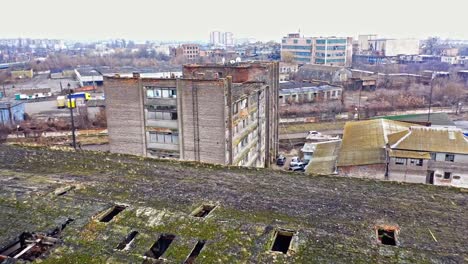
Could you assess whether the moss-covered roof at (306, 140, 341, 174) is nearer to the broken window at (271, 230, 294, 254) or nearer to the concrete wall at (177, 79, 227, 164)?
the concrete wall at (177, 79, 227, 164)

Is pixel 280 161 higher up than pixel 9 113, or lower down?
lower down

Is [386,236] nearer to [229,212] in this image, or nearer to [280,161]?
[229,212]

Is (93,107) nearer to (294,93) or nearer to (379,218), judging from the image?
(294,93)

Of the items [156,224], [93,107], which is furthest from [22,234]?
[93,107]

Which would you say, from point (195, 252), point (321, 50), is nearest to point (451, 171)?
point (195, 252)

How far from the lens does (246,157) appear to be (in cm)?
2897

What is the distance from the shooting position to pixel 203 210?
10.5m

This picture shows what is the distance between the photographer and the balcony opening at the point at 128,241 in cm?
861

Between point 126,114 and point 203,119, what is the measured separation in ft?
19.0

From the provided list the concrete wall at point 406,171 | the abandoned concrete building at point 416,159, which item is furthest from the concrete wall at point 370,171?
the concrete wall at point 406,171

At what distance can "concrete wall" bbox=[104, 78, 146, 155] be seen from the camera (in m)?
26.2

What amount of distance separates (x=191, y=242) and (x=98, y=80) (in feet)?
251

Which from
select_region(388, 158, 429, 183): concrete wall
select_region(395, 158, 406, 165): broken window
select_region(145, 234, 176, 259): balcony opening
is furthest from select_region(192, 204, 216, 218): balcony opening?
select_region(395, 158, 406, 165): broken window

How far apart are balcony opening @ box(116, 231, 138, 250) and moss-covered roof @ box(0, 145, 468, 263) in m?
0.12
